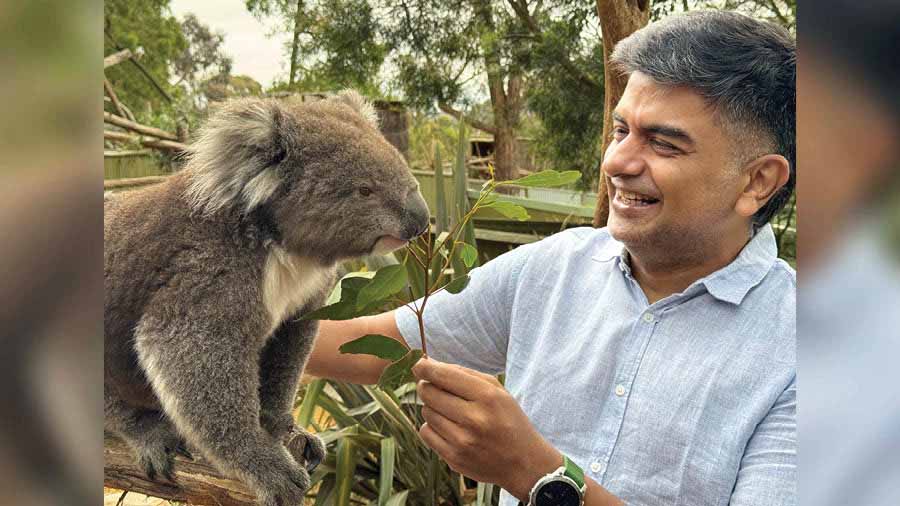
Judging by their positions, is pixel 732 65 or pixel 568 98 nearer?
pixel 732 65

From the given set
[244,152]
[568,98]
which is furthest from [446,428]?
[568,98]

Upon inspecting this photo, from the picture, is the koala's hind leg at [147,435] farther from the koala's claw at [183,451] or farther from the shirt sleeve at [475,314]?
the shirt sleeve at [475,314]

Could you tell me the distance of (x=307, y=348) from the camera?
0.74m

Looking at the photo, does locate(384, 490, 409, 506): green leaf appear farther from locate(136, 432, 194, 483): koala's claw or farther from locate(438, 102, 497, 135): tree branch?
locate(438, 102, 497, 135): tree branch

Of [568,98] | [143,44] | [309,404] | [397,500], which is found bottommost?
[397,500]

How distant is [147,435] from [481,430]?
0.30 meters

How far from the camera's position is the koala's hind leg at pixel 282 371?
28.9 inches

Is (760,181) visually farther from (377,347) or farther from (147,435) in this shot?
(147,435)

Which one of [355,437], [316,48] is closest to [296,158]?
[355,437]

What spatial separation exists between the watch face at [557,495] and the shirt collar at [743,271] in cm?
33

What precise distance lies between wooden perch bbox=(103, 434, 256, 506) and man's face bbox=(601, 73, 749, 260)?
52cm

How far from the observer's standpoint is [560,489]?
2.80ft
